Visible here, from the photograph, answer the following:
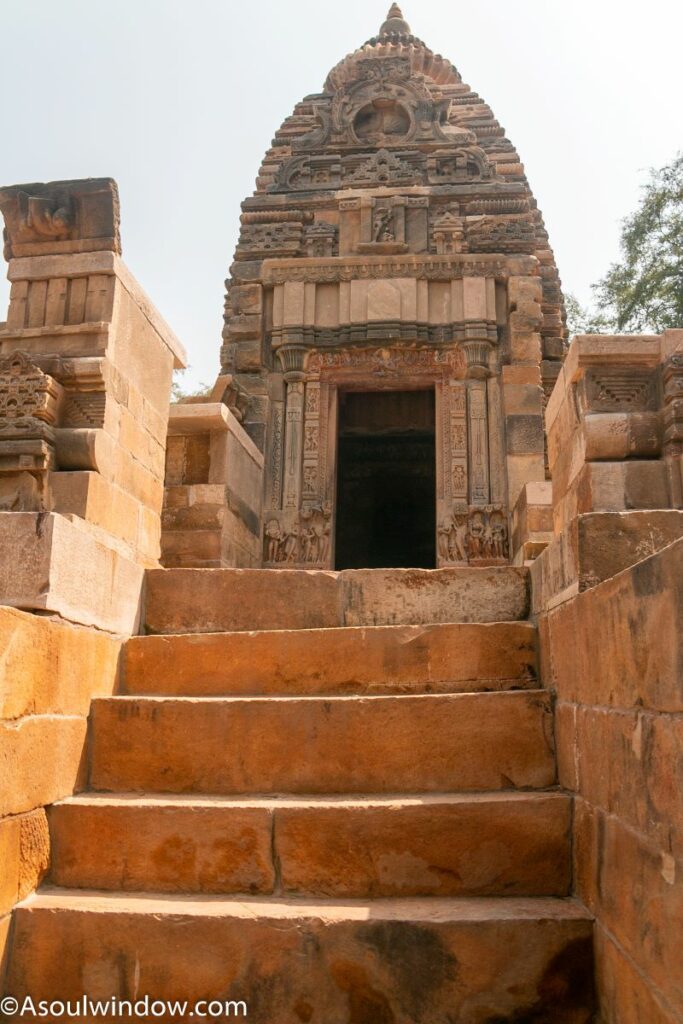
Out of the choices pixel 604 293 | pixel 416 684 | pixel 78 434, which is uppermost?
pixel 604 293

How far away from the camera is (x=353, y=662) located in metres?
3.33

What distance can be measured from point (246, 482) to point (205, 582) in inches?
157

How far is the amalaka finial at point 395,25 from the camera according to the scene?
13125 mm

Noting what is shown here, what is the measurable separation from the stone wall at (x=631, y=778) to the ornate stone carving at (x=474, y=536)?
6.02m

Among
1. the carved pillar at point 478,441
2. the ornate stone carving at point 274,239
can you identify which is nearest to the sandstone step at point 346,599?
the carved pillar at point 478,441

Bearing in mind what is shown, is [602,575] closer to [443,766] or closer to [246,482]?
[443,766]

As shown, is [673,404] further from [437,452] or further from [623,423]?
[437,452]

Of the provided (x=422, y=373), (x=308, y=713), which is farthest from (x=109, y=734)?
(x=422, y=373)

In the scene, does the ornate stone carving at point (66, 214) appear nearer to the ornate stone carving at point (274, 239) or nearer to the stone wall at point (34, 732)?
the stone wall at point (34, 732)

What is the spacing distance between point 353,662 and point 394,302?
22.1 feet

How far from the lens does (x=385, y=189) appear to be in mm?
10273

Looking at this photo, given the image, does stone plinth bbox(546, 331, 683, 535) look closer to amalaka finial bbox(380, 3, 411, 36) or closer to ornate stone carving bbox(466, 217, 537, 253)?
ornate stone carving bbox(466, 217, 537, 253)

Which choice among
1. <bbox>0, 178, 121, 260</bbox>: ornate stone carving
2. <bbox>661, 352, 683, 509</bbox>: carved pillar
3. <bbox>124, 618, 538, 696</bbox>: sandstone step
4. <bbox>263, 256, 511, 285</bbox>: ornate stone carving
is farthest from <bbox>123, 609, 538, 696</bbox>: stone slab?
<bbox>263, 256, 511, 285</bbox>: ornate stone carving

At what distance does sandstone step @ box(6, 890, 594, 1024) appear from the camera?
7.80ft
